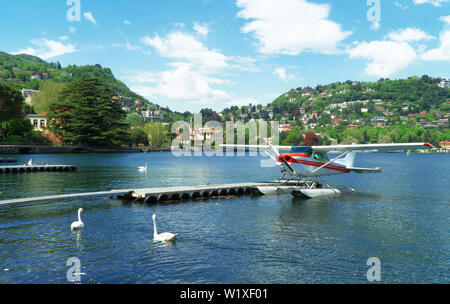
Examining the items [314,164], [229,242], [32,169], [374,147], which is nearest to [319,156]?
[314,164]

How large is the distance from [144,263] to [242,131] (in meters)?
115

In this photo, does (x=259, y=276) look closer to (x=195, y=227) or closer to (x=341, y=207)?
(x=195, y=227)

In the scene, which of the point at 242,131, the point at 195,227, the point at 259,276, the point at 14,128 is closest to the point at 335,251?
the point at 259,276

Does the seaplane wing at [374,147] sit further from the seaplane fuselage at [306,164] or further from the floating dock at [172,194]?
A: the floating dock at [172,194]

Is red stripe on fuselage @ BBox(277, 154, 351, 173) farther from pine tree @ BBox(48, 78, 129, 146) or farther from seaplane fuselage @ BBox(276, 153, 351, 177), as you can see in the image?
pine tree @ BBox(48, 78, 129, 146)

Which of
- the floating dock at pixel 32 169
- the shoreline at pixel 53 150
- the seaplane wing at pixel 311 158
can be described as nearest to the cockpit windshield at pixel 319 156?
the seaplane wing at pixel 311 158

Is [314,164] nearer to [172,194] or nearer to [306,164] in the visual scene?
[306,164]

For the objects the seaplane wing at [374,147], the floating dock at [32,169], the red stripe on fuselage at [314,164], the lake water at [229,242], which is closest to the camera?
the lake water at [229,242]

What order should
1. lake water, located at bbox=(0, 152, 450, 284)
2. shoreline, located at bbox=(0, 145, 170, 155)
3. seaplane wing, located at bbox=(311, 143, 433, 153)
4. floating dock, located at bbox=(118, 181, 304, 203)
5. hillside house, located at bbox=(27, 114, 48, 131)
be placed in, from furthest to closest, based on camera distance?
hillside house, located at bbox=(27, 114, 48, 131) < shoreline, located at bbox=(0, 145, 170, 155) < seaplane wing, located at bbox=(311, 143, 433, 153) < floating dock, located at bbox=(118, 181, 304, 203) < lake water, located at bbox=(0, 152, 450, 284)

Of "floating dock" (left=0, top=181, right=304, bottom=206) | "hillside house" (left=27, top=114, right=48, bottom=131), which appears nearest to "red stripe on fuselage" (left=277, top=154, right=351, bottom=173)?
"floating dock" (left=0, top=181, right=304, bottom=206)

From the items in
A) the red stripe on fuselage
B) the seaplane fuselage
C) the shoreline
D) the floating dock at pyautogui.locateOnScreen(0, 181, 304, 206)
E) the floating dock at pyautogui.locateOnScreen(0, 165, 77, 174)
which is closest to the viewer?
the floating dock at pyautogui.locateOnScreen(0, 181, 304, 206)

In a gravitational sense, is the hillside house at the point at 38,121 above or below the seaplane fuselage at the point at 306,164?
above

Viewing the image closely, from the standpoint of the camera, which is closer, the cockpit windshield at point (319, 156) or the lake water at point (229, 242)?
the lake water at point (229, 242)

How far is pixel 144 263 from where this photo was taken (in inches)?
422
